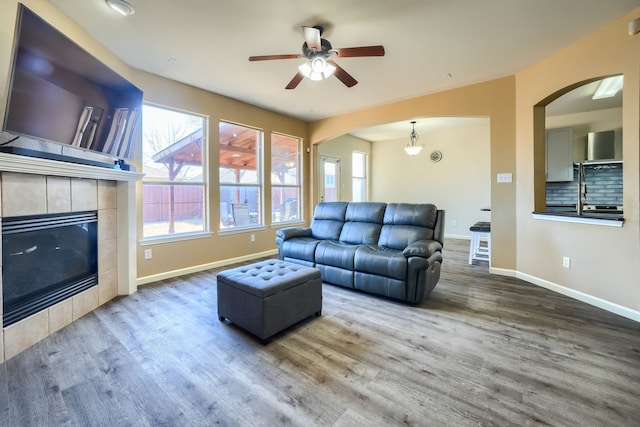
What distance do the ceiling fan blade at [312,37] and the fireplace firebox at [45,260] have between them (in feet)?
8.82

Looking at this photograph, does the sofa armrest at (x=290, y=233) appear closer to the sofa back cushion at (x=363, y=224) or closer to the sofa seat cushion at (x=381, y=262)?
the sofa back cushion at (x=363, y=224)

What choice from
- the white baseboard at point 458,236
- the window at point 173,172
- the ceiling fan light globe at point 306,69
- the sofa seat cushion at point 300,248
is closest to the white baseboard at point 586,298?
the sofa seat cushion at point 300,248

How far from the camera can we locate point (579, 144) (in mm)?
4895

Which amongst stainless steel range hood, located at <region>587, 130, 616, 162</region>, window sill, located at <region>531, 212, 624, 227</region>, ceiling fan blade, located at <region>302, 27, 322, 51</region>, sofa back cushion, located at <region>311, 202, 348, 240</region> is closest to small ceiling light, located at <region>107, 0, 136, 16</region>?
ceiling fan blade, located at <region>302, 27, 322, 51</region>

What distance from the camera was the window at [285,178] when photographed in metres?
5.30

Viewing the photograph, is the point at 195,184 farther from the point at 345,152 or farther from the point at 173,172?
the point at 345,152

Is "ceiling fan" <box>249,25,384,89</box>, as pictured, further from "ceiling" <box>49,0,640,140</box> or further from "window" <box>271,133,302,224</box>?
"window" <box>271,133,302,224</box>

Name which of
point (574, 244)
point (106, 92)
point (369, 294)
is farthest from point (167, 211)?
point (574, 244)

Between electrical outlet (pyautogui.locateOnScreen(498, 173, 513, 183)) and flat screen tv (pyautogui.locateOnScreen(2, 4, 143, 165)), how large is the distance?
4676 millimetres

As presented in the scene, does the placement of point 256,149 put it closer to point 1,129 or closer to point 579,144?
point 1,129

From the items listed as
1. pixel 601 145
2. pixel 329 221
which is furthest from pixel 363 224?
pixel 601 145

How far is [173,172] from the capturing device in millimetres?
3775

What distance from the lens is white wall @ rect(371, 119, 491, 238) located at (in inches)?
253

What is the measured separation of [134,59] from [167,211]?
74.3 inches
